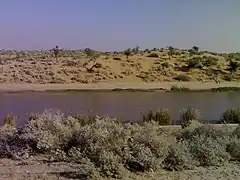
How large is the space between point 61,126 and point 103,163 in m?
2.94

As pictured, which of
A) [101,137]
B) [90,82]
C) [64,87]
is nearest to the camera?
[101,137]

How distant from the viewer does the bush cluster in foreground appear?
340 inches

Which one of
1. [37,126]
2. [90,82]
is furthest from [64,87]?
[37,126]

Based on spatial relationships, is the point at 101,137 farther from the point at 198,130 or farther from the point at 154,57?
the point at 154,57

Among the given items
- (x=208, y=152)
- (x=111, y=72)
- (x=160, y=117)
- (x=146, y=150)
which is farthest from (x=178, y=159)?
(x=111, y=72)

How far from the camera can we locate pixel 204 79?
174 feet

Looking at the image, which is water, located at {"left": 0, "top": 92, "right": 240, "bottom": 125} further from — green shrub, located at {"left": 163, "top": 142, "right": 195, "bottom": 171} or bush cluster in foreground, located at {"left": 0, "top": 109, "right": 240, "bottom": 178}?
green shrub, located at {"left": 163, "top": 142, "right": 195, "bottom": 171}

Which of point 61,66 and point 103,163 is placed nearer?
point 103,163

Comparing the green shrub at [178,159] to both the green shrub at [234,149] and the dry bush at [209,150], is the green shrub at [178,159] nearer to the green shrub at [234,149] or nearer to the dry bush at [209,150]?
the dry bush at [209,150]

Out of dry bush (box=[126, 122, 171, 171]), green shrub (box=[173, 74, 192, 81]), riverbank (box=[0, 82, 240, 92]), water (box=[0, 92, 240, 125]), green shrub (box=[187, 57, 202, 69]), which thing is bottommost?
riverbank (box=[0, 82, 240, 92])

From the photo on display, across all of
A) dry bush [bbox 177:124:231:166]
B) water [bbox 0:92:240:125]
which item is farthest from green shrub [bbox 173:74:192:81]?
dry bush [bbox 177:124:231:166]

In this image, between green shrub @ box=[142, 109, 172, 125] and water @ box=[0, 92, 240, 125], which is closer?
green shrub @ box=[142, 109, 172, 125]

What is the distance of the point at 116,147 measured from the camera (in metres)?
9.17

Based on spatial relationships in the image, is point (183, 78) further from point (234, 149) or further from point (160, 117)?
point (234, 149)
